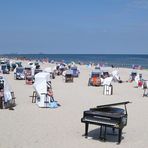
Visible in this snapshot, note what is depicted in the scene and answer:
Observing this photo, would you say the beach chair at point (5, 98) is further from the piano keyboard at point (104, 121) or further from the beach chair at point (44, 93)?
the piano keyboard at point (104, 121)

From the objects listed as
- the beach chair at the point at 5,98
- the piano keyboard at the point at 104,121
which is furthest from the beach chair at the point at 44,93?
the piano keyboard at the point at 104,121

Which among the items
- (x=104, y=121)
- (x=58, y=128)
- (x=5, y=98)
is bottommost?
(x=58, y=128)

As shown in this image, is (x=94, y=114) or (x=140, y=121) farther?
(x=140, y=121)

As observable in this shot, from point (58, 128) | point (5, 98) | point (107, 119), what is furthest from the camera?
point (5, 98)

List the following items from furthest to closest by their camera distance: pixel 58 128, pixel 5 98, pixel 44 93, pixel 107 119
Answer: pixel 44 93 → pixel 5 98 → pixel 58 128 → pixel 107 119

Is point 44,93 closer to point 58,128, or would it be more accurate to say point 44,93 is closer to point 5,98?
A: point 5,98

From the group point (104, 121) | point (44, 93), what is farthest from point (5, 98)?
point (104, 121)

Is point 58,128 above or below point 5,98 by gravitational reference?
below

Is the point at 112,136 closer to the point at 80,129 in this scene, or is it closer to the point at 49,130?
the point at 80,129

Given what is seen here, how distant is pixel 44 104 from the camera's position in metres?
15.7

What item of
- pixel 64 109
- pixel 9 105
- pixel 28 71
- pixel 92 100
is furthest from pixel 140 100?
pixel 28 71

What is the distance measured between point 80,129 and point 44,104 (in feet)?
14.5

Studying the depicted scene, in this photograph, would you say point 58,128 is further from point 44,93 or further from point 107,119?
point 44,93

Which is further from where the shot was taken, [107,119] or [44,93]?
[44,93]
